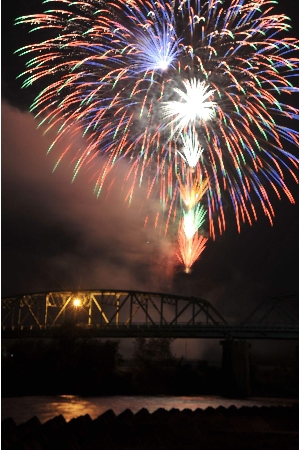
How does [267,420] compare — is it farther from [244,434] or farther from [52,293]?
[52,293]

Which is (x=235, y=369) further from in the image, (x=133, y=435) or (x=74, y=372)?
(x=133, y=435)

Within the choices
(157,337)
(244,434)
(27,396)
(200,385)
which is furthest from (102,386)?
(244,434)

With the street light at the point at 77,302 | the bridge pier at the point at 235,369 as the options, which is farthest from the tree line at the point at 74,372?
the street light at the point at 77,302

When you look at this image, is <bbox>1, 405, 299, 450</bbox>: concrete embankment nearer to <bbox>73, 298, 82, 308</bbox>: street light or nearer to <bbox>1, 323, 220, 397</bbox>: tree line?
<bbox>1, 323, 220, 397</bbox>: tree line

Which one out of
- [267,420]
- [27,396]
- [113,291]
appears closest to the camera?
[267,420]

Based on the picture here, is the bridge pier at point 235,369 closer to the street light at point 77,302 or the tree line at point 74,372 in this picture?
the tree line at point 74,372

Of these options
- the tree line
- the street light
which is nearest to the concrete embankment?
the tree line

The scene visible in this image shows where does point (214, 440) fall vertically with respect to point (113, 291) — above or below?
below
